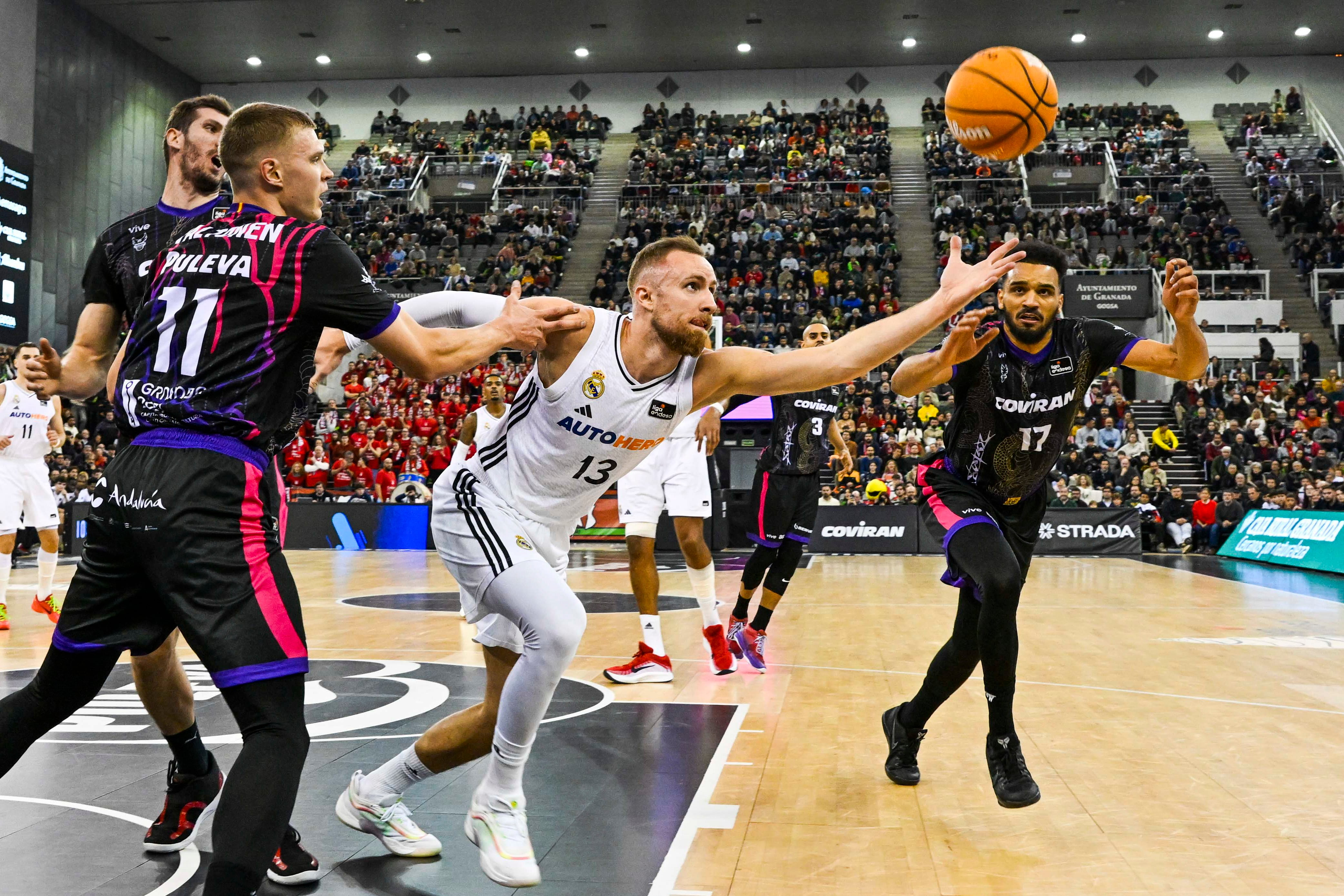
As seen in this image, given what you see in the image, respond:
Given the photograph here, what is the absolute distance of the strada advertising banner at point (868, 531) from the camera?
19.0 meters

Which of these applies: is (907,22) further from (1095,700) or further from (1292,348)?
(1095,700)

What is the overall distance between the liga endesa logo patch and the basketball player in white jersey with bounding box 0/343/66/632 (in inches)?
134

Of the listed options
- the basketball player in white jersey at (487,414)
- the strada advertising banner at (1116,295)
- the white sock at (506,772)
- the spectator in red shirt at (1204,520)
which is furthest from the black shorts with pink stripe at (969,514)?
the strada advertising banner at (1116,295)

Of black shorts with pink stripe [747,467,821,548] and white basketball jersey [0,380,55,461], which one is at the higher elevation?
white basketball jersey [0,380,55,461]

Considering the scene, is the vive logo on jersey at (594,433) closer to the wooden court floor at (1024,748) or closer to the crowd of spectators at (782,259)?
the wooden court floor at (1024,748)

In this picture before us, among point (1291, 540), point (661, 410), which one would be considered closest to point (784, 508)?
point (661, 410)

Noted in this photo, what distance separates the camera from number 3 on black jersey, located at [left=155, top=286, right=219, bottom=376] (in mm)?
2578

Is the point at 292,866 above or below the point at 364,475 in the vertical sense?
below

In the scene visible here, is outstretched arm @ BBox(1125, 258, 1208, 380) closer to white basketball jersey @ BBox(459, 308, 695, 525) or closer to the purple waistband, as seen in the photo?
white basketball jersey @ BBox(459, 308, 695, 525)

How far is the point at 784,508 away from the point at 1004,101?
324 cm

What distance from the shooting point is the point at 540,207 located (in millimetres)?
32219

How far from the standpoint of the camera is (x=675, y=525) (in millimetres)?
7336

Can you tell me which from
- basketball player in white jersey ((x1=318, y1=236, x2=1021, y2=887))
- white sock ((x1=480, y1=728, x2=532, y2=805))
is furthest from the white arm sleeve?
white sock ((x1=480, y1=728, x2=532, y2=805))

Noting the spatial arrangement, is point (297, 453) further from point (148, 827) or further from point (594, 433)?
point (594, 433)
